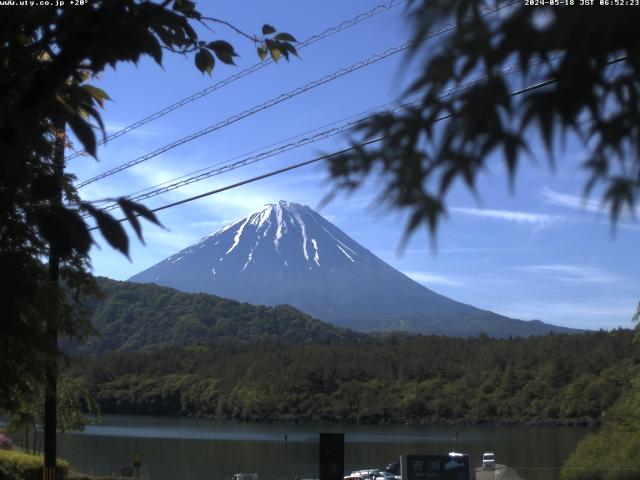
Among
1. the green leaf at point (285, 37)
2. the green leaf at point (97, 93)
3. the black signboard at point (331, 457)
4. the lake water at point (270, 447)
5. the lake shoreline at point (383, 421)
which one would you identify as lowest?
the lake shoreline at point (383, 421)

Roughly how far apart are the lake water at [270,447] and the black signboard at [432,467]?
19662 mm

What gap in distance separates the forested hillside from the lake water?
5.97m

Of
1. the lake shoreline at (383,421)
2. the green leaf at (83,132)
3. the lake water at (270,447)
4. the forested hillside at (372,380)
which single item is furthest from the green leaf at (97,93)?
the forested hillside at (372,380)

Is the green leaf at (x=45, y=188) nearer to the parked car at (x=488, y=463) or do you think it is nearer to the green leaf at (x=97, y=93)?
the green leaf at (x=97, y=93)

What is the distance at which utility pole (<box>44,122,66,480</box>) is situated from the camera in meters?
3.34

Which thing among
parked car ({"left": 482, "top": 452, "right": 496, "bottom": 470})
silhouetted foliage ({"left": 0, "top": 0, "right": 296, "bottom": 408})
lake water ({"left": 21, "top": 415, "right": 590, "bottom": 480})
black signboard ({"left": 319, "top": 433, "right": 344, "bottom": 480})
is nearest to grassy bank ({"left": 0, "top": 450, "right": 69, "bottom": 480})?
black signboard ({"left": 319, "top": 433, "right": 344, "bottom": 480})

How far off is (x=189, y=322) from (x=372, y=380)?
70.4 meters

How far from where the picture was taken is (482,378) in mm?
101625

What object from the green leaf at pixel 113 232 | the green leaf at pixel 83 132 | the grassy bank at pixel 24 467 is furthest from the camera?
the grassy bank at pixel 24 467

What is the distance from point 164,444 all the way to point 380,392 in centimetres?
5060

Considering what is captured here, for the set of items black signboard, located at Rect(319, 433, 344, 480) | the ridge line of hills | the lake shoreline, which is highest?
the ridge line of hills

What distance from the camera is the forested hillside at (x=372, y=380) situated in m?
91.8

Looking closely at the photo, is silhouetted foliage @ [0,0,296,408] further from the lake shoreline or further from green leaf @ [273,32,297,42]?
the lake shoreline

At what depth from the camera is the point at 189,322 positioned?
560 feet
